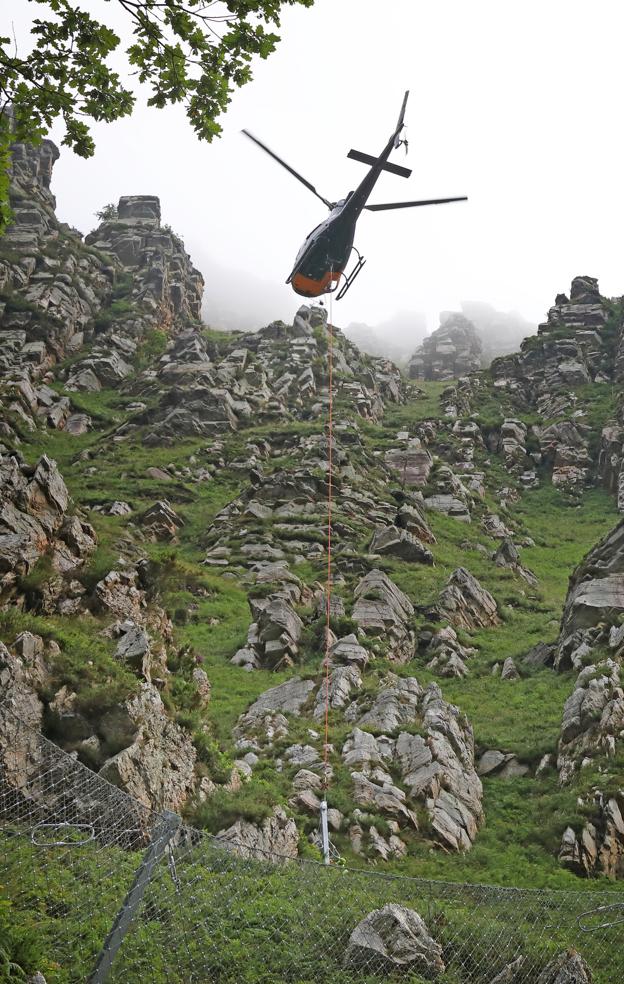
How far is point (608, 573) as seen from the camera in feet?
69.0

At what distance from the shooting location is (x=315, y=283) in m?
20.7

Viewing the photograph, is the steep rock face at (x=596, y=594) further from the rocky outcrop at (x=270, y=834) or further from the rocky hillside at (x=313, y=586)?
the rocky outcrop at (x=270, y=834)

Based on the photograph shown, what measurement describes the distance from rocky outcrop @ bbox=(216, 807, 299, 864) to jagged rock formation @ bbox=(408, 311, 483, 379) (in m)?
Answer: 82.1

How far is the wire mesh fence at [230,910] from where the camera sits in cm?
630

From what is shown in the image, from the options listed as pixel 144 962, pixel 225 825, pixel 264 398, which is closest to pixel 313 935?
pixel 144 962

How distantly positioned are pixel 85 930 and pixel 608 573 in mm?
18014

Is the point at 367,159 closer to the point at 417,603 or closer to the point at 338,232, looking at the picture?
the point at 338,232

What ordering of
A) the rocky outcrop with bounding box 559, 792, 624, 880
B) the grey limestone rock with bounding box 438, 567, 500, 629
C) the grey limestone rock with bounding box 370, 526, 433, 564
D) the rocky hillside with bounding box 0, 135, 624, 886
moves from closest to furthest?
the rocky outcrop with bounding box 559, 792, 624, 880, the rocky hillside with bounding box 0, 135, 624, 886, the grey limestone rock with bounding box 438, 567, 500, 629, the grey limestone rock with bounding box 370, 526, 433, 564

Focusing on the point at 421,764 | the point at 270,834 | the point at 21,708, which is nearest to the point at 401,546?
the point at 421,764

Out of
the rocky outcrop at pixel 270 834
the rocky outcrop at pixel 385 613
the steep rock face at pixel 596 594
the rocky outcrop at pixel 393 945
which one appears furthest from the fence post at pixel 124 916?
the rocky outcrop at pixel 385 613

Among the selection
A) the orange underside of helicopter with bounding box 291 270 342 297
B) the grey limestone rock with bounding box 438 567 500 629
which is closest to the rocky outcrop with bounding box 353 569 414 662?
the grey limestone rock with bounding box 438 567 500 629

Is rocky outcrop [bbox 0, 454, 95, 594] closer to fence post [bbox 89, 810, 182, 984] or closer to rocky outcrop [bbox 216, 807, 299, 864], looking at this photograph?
rocky outcrop [bbox 216, 807, 299, 864]

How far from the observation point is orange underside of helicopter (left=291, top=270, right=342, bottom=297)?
20.4 metres

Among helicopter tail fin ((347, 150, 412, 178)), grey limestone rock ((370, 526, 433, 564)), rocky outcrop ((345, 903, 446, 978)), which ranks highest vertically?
helicopter tail fin ((347, 150, 412, 178))
